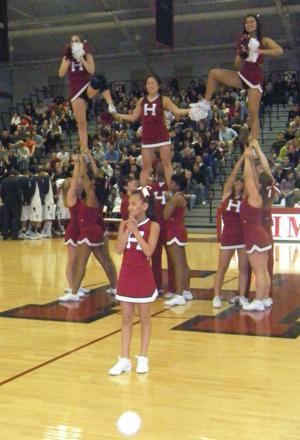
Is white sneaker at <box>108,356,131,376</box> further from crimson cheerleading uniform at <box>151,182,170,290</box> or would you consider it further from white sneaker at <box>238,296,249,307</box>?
crimson cheerleading uniform at <box>151,182,170,290</box>

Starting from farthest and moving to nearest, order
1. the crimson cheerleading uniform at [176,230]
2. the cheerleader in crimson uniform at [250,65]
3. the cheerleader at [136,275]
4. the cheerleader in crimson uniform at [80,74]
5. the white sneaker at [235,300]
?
the crimson cheerleading uniform at [176,230]
the white sneaker at [235,300]
the cheerleader in crimson uniform at [80,74]
the cheerleader in crimson uniform at [250,65]
the cheerleader at [136,275]

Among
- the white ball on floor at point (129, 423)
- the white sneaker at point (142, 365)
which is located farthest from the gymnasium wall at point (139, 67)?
the white ball on floor at point (129, 423)

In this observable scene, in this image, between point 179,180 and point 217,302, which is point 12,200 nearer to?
point 179,180

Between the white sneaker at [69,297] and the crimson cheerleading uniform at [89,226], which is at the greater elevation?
the crimson cheerleading uniform at [89,226]

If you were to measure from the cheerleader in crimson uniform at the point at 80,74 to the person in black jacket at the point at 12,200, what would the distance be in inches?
333

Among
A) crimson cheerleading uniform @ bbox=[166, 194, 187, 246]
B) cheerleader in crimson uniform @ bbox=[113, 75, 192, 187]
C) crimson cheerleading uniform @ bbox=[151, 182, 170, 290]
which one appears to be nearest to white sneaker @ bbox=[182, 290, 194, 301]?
crimson cheerleading uniform @ bbox=[151, 182, 170, 290]

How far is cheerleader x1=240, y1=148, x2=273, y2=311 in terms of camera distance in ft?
22.1

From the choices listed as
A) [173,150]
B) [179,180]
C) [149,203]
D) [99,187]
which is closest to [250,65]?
[179,180]

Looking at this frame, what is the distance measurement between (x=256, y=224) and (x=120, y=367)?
Answer: 2653 millimetres

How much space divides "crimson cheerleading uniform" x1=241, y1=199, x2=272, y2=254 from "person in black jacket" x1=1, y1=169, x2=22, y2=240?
30.5 feet

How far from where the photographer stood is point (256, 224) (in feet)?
22.7

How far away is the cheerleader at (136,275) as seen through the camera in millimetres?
4730

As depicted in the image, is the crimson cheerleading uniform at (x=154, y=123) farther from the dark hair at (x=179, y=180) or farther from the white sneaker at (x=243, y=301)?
the white sneaker at (x=243, y=301)

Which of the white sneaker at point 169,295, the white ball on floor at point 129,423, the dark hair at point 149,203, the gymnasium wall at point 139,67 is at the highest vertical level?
the gymnasium wall at point 139,67
